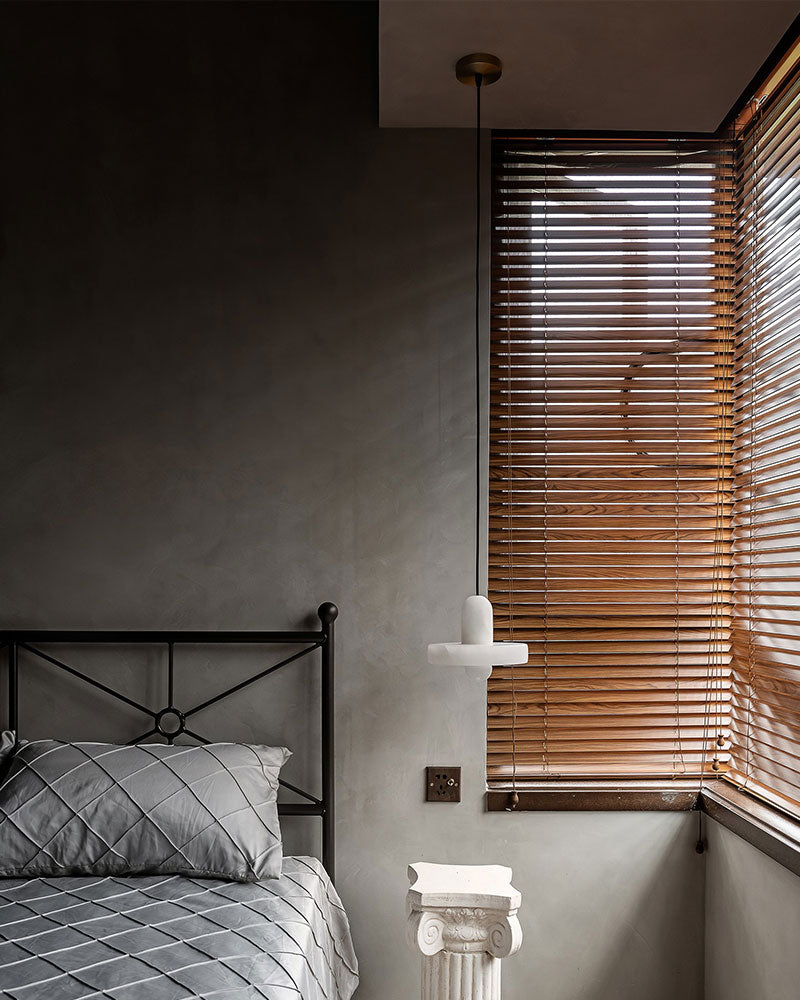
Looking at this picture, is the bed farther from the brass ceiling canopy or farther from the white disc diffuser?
the brass ceiling canopy

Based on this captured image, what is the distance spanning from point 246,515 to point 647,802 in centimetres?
127

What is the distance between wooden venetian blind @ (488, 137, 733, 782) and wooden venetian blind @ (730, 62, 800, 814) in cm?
8

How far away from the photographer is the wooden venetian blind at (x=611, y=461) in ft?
7.89

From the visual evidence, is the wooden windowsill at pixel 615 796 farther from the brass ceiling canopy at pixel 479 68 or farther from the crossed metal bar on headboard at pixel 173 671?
the brass ceiling canopy at pixel 479 68

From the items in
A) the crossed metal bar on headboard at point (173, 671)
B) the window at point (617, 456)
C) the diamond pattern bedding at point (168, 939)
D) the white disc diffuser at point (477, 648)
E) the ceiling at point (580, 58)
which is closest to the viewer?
the diamond pattern bedding at point (168, 939)

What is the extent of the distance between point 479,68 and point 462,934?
1.93 metres

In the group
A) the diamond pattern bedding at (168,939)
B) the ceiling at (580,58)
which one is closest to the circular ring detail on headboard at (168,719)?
the diamond pattern bedding at (168,939)

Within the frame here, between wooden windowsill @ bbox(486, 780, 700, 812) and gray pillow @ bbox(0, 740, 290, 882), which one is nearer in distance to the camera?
gray pillow @ bbox(0, 740, 290, 882)

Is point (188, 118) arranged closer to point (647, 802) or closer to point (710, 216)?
point (710, 216)

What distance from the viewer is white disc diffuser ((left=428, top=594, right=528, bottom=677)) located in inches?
77.7

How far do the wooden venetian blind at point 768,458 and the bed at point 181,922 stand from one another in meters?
1.04

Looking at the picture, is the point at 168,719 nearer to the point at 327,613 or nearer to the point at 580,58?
the point at 327,613

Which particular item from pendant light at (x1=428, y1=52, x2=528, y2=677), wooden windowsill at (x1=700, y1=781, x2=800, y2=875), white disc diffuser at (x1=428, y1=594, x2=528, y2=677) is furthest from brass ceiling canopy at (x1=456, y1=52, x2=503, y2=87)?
wooden windowsill at (x1=700, y1=781, x2=800, y2=875)

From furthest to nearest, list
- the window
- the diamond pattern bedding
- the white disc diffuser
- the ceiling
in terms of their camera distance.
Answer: the window, the white disc diffuser, the ceiling, the diamond pattern bedding
